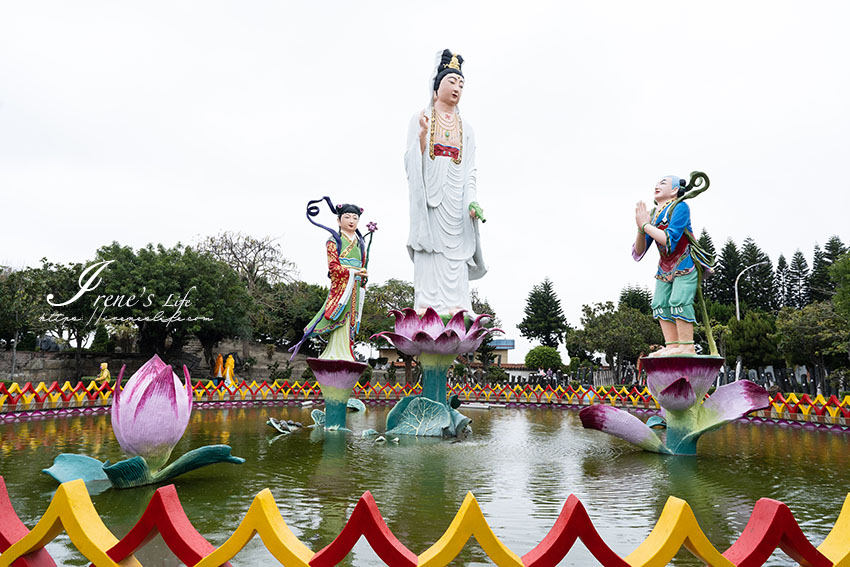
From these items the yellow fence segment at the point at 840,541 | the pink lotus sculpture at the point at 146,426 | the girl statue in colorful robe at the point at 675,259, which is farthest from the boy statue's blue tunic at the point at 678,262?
the pink lotus sculpture at the point at 146,426

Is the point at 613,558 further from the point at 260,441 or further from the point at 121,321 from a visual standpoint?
the point at 121,321

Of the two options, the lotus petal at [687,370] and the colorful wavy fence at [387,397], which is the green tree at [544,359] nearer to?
the colorful wavy fence at [387,397]

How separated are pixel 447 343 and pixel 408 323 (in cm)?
85

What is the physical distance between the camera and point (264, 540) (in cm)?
236

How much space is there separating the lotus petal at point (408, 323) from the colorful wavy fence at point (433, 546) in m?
8.05

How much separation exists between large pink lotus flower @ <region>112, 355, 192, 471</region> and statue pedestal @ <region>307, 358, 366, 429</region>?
5389 mm

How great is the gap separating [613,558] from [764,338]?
34.5 m

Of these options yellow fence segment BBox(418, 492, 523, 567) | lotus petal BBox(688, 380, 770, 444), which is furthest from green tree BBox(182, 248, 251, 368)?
yellow fence segment BBox(418, 492, 523, 567)

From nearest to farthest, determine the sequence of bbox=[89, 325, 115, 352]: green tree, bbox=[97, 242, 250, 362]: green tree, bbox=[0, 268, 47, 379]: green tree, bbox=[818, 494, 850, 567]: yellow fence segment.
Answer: bbox=[818, 494, 850, 567]: yellow fence segment < bbox=[0, 268, 47, 379]: green tree < bbox=[97, 242, 250, 362]: green tree < bbox=[89, 325, 115, 352]: green tree

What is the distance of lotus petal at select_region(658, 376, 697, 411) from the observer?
7.83 meters

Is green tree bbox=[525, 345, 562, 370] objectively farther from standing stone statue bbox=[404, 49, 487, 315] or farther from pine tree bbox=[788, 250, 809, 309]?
pine tree bbox=[788, 250, 809, 309]

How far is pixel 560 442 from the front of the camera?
31.7 ft

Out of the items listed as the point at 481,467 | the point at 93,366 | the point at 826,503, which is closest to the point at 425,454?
the point at 481,467

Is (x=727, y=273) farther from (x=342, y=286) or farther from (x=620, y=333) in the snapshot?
(x=342, y=286)
